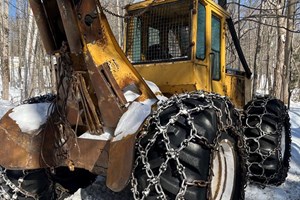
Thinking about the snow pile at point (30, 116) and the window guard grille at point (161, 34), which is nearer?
the snow pile at point (30, 116)

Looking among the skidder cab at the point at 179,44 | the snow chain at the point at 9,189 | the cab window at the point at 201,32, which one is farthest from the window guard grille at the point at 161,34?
the snow chain at the point at 9,189

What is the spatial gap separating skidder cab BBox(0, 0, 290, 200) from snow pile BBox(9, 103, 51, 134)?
0.02 m

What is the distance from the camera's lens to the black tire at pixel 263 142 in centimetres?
447

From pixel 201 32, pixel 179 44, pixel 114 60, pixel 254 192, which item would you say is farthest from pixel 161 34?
pixel 254 192

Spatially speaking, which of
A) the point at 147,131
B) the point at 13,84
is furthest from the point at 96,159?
the point at 13,84

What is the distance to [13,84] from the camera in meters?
41.5

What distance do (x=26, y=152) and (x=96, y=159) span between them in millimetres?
760

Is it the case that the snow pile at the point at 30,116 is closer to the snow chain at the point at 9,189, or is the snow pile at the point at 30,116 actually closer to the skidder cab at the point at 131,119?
the skidder cab at the point at 131,119

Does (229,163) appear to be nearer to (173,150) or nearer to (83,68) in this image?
(173,150)

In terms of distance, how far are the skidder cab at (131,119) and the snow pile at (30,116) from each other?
0.08 feet

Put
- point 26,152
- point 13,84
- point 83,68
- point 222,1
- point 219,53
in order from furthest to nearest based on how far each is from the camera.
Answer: point 13,84
point 222,1
point 219,53
point 26,152
point 83,68

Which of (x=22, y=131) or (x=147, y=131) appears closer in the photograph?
(x=147, y=131)

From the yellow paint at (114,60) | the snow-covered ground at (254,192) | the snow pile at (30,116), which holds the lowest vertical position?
the snow-covered ground at (254,192)

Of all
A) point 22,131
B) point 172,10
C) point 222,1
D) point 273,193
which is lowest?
point 273,193
